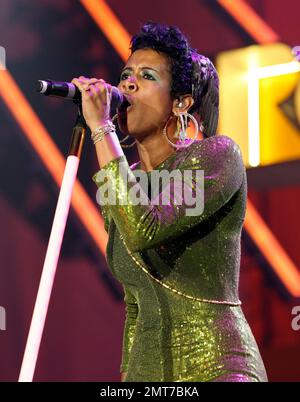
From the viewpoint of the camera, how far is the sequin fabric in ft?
4.14

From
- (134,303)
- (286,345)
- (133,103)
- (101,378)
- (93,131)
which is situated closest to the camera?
(93,131)

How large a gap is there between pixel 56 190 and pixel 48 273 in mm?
1924

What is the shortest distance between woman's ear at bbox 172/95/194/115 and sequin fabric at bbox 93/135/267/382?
0.46 feet

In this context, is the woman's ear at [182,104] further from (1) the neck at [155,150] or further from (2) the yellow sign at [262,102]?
(2) the yellow sign at [262,102]

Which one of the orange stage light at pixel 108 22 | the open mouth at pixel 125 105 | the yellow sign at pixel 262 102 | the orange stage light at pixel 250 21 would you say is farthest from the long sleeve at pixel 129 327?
the orange stage light at pixel 108 22

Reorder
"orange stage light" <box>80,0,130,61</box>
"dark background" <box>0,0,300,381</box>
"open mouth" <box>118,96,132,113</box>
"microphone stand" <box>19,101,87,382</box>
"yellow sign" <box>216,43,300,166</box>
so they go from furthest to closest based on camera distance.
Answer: "orange stage light" <box>80,0,130,61</box> → "dark background" <box>0,0,300,381</box> → "yellow sign" <box>216,43,300,166</box> → "open mouth" <box>118,96,132,113</box> → "microphone stand" <box>19,101,87,382</box>

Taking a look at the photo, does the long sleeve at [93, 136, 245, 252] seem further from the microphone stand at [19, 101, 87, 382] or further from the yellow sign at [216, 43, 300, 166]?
the yellow sign at [216, 43, 300, 166]

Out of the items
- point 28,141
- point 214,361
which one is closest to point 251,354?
point 214,361

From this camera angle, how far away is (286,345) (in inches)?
109

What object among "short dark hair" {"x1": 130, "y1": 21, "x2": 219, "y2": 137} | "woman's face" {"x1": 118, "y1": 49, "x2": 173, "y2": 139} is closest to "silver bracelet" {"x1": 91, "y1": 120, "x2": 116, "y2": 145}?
"woman's face" {"x1": 118, "y1": 49, "x2": 173, "y2": 139}

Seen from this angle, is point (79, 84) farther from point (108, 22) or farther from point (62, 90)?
point (108, 22)

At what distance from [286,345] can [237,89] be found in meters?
1.01

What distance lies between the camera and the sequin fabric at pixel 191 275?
4.14ft

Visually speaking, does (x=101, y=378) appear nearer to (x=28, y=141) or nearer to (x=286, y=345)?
(x=286, y=345)
